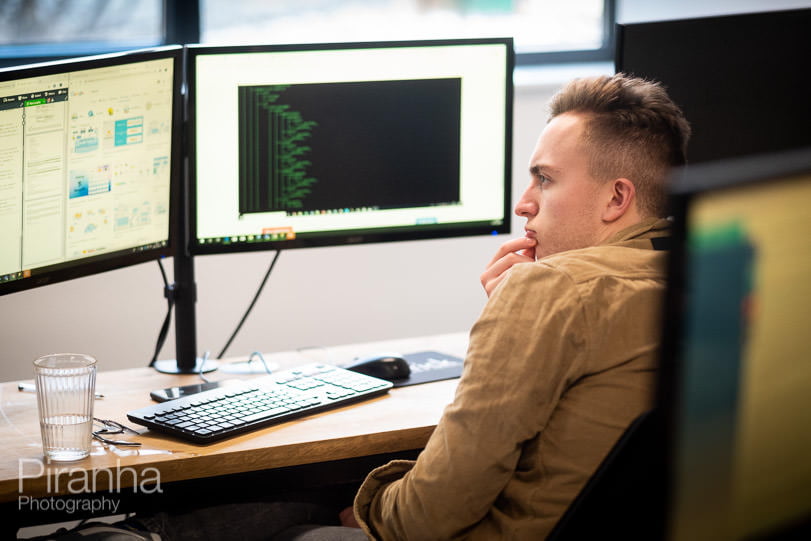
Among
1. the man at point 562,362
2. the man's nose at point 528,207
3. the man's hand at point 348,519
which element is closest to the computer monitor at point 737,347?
the man at point 562,362

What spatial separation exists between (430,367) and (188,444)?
21.9 inches

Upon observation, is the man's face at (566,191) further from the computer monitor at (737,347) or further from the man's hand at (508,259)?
the computer monitor at (737,347)

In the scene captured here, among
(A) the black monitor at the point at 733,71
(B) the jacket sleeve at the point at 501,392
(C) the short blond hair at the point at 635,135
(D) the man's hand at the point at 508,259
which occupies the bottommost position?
(B) the jacket sleeve at the point at 501,392

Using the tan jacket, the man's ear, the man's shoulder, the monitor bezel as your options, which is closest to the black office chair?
the tan jacket

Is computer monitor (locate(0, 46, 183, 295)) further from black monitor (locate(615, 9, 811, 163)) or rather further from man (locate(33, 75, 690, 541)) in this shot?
black monitor (locate(615, 9, 811, 163))

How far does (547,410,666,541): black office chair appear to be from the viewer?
3.39 feet

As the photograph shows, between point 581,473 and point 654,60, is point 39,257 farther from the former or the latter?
point 654,60

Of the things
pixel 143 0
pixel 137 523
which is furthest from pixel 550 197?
pixel 143 0

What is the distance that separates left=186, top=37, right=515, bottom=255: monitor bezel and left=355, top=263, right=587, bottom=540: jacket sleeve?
0.70m

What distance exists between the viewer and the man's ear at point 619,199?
138cm

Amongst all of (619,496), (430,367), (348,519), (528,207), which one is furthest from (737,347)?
(430,367)

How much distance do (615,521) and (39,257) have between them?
1.04 metres

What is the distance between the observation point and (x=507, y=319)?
3.98ft

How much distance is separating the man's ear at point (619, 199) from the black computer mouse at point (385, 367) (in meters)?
0.56
